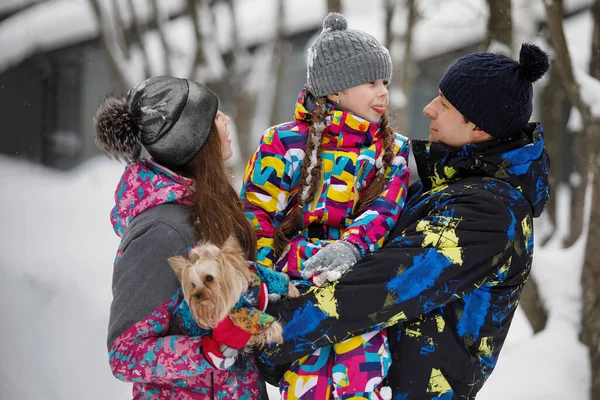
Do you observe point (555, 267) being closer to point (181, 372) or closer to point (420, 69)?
point (181, 372)

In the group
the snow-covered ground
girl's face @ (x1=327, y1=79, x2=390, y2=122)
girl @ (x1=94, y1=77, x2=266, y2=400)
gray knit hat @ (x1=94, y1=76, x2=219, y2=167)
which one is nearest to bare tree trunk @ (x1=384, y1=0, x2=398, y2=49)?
the snow-covered ground

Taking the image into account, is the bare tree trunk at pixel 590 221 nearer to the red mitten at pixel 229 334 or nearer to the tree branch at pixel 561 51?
the tree branch at pixel 561 51

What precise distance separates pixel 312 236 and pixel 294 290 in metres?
0.34

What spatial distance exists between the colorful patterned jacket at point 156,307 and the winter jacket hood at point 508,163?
2.87 feet

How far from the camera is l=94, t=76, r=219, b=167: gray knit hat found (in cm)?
206

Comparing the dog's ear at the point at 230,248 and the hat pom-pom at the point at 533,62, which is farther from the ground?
the hat pom-pom at the point at 533,62

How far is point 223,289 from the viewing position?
1.71 m

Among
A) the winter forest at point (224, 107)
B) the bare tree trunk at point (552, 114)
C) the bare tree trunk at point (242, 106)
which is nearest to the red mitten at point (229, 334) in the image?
the winter forest at point (224, 107)

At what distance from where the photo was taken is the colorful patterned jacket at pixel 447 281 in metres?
1.97

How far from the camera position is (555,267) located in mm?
5098

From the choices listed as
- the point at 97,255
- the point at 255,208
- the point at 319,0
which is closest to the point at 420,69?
the point at 319,0

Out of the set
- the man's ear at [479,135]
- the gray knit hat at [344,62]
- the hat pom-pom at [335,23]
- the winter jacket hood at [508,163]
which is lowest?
the winter jacket hood at [508,163]

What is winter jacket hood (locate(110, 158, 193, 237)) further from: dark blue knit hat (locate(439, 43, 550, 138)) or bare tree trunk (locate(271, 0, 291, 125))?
bare tree trunk (locate(271, 0, 291, 125))

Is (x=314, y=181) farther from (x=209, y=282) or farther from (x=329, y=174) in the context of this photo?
(x=209, y=282)
